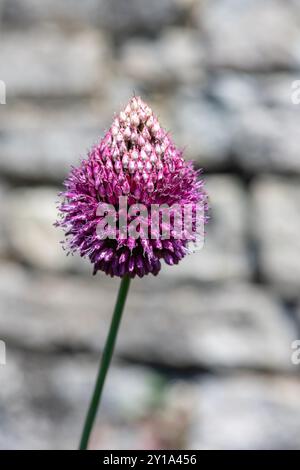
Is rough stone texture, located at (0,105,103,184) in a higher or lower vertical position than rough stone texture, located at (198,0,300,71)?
lower

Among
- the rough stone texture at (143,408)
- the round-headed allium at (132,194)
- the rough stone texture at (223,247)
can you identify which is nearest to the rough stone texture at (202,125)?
the rough stone texture at (223,247)

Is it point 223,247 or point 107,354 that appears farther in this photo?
point 223,247

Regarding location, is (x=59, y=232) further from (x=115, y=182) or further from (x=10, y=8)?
(x=115, y=182)

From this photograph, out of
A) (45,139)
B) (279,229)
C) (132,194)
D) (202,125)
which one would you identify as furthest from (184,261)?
(132,194)

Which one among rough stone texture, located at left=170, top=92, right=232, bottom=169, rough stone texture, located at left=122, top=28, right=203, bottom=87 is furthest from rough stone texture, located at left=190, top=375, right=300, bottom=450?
rough stone texture, located at left=122, top=28, right=203, bottom=87

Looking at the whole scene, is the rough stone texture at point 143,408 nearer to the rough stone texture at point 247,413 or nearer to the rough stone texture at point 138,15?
the rough stone texture at point 247,413

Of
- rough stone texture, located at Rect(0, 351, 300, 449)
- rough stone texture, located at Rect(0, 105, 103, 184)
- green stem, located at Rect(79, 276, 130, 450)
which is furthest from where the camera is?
rough stone texture, located at Rect(0, 105, 103, 184)

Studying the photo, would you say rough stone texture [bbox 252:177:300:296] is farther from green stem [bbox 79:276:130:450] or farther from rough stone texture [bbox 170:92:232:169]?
green stem [bbox 79:276:130:450]

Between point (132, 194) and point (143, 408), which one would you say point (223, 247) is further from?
point (132, 194)
